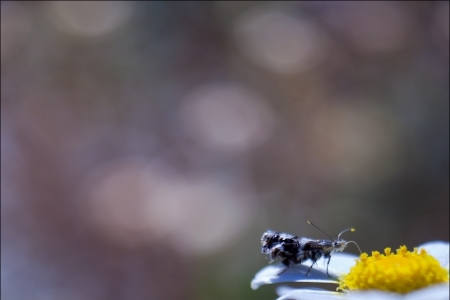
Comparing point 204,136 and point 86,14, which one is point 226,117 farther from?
point 86,14

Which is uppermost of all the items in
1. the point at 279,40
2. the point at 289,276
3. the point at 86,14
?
the point at 86,14

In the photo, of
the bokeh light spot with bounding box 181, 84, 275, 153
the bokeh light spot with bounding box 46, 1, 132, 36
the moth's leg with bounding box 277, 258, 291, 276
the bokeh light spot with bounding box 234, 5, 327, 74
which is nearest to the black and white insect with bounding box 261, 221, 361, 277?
the moth's leg with bounding box 277, 258, 291, 276

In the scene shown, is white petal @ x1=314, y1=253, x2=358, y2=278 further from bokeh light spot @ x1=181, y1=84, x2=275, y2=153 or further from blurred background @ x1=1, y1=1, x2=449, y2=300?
bokeh light spot @ x1=181, y1=84, x2=275, y2=153

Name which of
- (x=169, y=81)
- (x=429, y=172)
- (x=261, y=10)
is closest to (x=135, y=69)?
(x=169, y=81)

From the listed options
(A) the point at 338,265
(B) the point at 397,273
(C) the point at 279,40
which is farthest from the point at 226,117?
(B) the point at 397,273

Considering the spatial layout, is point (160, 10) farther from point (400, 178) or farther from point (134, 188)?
point (400, 178)

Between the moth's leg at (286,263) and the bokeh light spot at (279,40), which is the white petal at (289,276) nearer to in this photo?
the moth's leg at (286,263)
